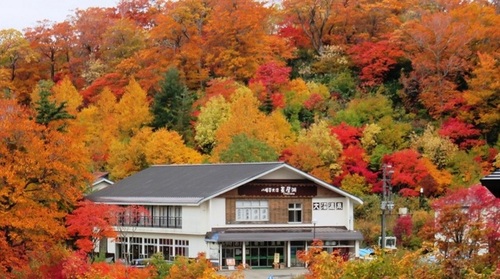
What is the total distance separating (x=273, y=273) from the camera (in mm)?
47594

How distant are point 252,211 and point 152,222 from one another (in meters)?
4.87

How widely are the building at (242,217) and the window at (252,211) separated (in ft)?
0.15

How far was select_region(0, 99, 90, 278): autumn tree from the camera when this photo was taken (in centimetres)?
4159

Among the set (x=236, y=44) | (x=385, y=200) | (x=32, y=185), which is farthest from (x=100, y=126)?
(x=385, y=200)

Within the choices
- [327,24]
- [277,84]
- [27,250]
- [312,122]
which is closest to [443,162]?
[312,122]

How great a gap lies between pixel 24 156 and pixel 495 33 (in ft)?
118

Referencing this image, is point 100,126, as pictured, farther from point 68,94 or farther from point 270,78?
point 270,78

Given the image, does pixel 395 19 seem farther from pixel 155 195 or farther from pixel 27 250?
pixel 27 250

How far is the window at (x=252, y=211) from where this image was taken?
51.9 meters

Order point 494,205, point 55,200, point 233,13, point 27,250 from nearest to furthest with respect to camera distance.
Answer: point 494,205, point 27,250, point 55,200, point 233,13

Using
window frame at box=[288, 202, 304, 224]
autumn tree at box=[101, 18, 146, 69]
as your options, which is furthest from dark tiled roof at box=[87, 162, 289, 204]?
autumn tree at box=[101, 18, 146, 69]

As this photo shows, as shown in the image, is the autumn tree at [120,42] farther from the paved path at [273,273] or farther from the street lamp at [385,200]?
the paved path at [273,273]

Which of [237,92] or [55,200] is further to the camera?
[237,92]

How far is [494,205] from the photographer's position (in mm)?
33531
